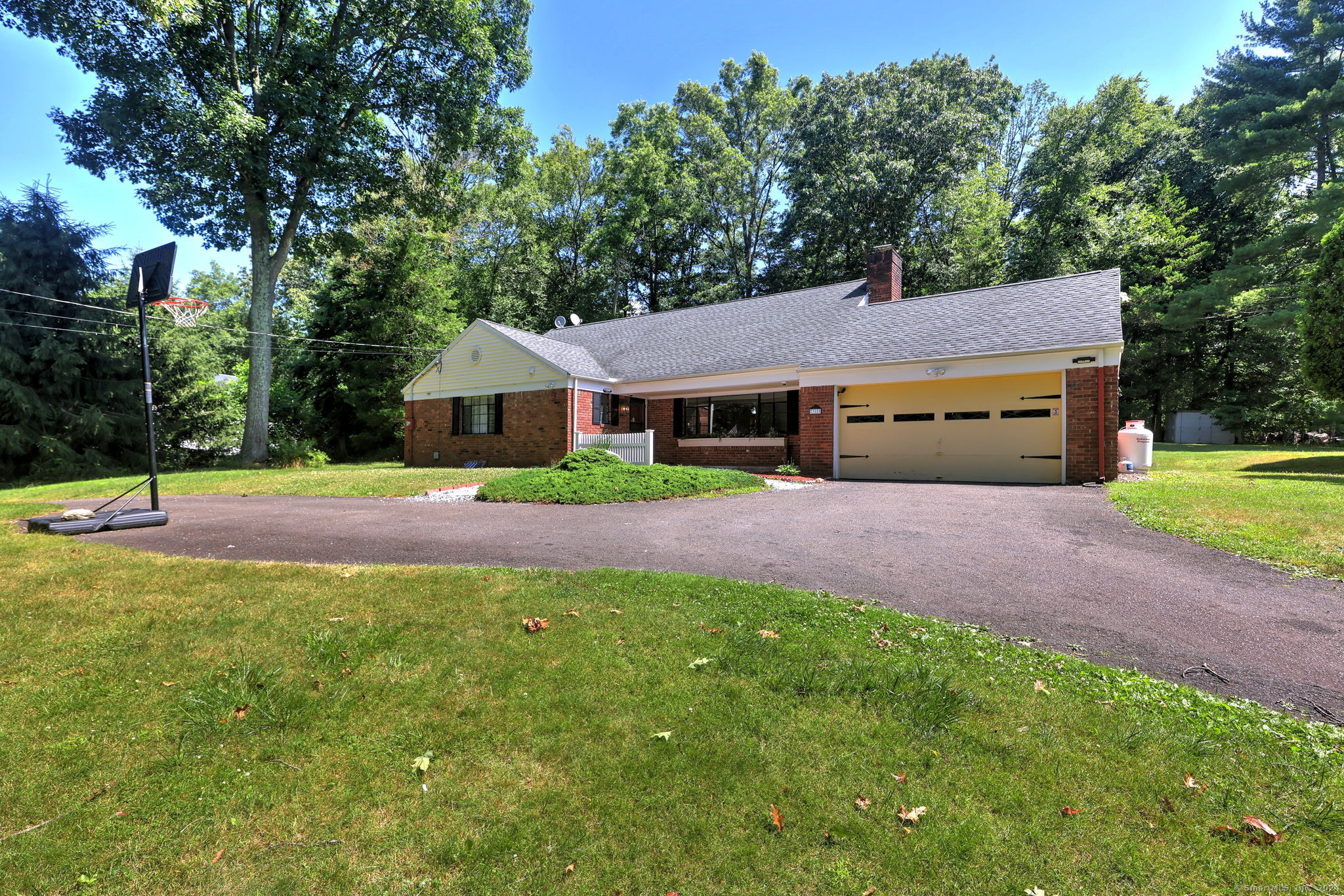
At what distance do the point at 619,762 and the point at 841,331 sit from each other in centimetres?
1557

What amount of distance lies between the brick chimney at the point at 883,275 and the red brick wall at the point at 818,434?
16.4 ft

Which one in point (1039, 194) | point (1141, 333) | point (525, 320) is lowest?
point (1141, 333)

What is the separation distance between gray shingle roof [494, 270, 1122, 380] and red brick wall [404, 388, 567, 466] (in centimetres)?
155

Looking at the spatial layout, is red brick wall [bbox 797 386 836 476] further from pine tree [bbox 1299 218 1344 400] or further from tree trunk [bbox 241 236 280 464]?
tree trunk [bbox 241 236 280 464]

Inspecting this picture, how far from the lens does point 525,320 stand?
1228 inches

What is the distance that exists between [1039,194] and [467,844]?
3508 centimetres

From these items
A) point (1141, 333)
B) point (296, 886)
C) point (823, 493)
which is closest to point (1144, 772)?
point (296, 886)

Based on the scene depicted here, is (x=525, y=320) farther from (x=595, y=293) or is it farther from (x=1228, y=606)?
(x=1228, y=606)

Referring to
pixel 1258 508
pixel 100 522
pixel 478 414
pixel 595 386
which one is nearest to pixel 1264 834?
pixel 1258 508

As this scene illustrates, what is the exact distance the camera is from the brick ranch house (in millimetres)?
12102

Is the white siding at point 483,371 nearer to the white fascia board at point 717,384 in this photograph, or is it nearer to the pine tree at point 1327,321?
the white fascia board at point 717,384

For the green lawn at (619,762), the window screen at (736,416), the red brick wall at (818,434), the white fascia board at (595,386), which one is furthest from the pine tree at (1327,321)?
the white fascia board at (595,386)

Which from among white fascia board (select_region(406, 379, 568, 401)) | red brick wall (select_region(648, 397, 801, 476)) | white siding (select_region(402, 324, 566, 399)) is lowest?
red brick wall (select_region(648, 397, 801, 476))

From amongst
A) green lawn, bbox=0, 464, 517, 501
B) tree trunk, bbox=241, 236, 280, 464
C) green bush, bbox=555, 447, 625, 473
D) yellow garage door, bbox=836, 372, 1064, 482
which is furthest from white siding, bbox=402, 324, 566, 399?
yellow garage door, bbox=836, 372, 1064, 482
